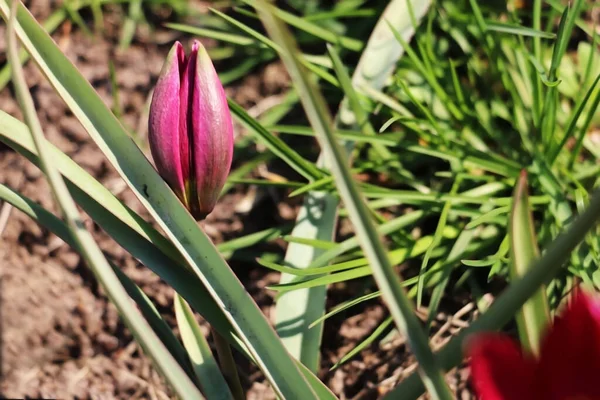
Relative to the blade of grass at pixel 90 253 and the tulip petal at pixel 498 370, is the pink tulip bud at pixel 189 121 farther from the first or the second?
the tulip petal at pixel 498 370

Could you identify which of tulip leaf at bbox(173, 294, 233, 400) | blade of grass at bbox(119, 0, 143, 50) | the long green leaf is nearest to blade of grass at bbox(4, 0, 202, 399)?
tulip leaf at bbox(173, 294, 233, 400)

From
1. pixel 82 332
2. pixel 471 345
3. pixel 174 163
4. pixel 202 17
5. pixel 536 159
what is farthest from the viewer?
pixel 202 17

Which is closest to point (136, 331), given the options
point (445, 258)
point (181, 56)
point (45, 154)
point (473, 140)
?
point (45, 154)

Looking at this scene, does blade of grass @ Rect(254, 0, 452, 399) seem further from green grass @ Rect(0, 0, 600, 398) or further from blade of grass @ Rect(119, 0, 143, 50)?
blade of grass @ Rect(119, 0, 143, 50)

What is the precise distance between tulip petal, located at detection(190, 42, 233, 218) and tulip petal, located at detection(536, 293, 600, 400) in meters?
0.35

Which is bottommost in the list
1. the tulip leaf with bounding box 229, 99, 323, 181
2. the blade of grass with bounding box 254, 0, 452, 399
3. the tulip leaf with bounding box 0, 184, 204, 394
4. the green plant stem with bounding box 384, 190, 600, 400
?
the green plant stem with bounding box 384, 190, 600, 400

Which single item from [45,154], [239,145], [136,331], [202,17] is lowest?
[136,331]

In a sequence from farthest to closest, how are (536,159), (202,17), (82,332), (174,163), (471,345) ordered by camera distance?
(202,17) → (82,332) → (536,159) → (174,163) → (471,345)

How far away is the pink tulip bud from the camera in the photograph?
26.4 inches

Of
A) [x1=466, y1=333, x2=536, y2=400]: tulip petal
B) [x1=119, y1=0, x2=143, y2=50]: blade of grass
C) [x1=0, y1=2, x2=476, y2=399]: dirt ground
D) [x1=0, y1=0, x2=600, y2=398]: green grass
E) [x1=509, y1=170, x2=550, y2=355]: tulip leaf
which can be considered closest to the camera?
[x1=466, y1=333, x2=536, y2=400]: tulip petal

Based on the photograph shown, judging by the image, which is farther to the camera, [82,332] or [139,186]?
[82,332]

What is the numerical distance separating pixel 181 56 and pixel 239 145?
20.7 inches

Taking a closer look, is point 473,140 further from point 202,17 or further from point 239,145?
point 202,17

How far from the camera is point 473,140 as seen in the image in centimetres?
109
